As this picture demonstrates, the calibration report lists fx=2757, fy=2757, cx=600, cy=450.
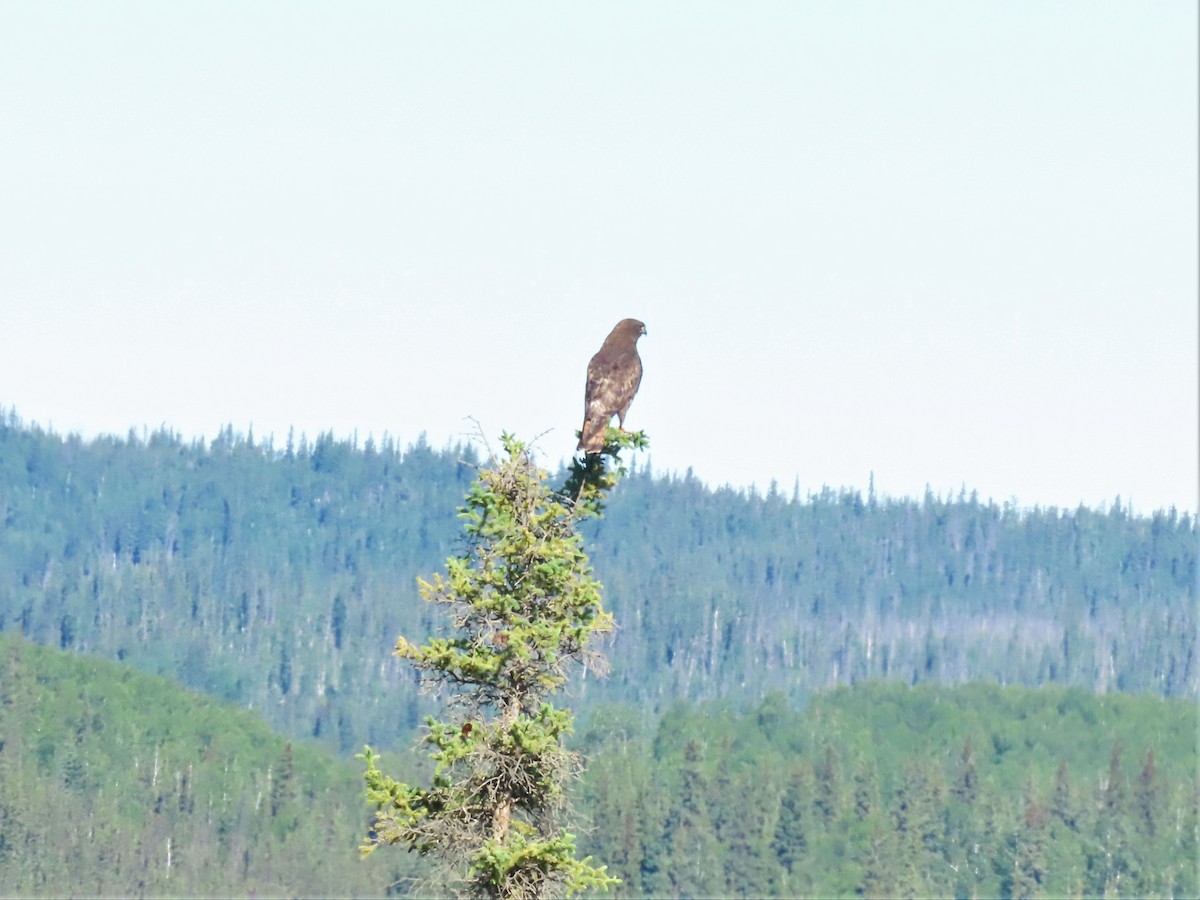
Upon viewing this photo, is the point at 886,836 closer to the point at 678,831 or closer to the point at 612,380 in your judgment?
the point at 678,831

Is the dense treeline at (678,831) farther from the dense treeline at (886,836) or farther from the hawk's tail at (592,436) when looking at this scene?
the hawk's tail at (592,436)

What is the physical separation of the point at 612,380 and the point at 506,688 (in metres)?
7.03

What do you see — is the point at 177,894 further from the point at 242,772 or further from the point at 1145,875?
the point at 1145,875

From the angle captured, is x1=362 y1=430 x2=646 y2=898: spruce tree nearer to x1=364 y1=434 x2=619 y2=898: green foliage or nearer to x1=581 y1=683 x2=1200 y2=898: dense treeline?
x1=364 y1=434 x2=619 y2=898: green foliage

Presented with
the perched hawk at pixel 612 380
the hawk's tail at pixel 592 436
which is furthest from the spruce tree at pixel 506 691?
the perched hawk at pixel 612 380

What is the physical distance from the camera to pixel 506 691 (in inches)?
872

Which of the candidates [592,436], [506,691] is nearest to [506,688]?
[506,691]

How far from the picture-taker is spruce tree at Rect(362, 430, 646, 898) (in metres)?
21.7

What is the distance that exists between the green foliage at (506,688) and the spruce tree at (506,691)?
1cm

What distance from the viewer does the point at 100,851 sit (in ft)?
535

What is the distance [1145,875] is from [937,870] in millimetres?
13528

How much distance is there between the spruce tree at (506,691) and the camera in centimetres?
2169

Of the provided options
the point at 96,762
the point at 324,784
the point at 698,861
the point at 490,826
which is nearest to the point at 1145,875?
the point at 698,861

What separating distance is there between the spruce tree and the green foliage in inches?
0.4
